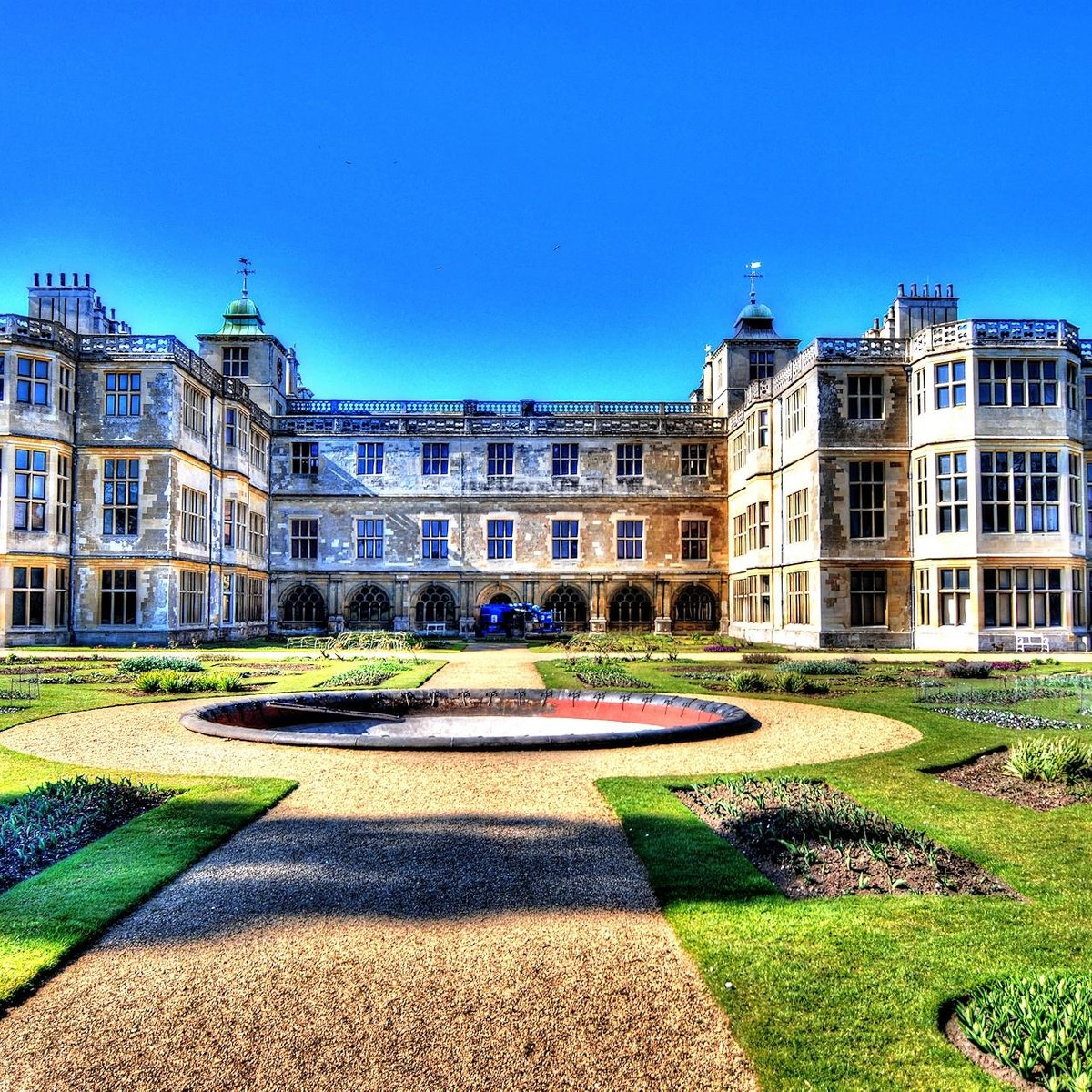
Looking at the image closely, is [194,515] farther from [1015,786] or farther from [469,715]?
[1015,786]

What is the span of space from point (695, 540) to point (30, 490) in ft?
92.8

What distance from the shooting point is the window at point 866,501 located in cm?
2978

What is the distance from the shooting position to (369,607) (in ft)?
136

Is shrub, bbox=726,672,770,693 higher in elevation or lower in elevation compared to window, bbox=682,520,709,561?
lower

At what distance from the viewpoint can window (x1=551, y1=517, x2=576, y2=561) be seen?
41.1 meters

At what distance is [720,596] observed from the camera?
40875 mm

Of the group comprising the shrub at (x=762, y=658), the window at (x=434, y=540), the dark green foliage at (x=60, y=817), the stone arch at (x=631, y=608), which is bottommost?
the shrub at (x=762, y=658)

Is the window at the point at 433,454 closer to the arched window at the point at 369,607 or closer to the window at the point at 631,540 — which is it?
the arched window at the point at 369,607

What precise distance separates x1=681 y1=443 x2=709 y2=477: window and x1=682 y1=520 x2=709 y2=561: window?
2.43 metres

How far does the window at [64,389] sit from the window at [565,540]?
21.4 m

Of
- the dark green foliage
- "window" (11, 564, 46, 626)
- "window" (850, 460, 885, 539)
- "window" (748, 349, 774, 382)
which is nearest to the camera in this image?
the dark green foliage

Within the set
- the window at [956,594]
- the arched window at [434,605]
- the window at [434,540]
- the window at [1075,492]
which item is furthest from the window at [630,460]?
the window at [1075,492]

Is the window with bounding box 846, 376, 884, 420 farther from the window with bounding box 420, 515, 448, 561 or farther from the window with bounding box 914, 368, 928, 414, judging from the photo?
the window with bounding box 420, 515, 448, 561

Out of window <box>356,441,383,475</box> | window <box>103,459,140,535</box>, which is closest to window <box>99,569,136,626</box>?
window <box>103,459,140,535</box>
